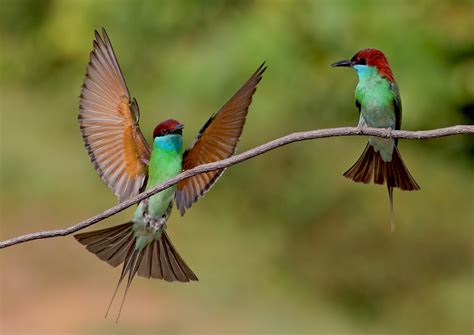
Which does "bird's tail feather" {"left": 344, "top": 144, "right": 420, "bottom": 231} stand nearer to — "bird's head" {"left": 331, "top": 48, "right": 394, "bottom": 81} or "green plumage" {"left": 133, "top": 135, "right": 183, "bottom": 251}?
"bird's head" {"left": 331, "top": 48, "right": 394, "bottom": 81}

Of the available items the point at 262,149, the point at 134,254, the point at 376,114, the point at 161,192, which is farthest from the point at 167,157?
the point at 262,149

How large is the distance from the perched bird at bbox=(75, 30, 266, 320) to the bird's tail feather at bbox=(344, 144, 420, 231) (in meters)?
0.18

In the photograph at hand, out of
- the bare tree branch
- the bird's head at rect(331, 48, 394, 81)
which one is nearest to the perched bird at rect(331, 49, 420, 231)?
the bird's head at rect(331, 48, 394, 81)

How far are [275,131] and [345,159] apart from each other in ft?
1.18

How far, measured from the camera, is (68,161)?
4.66 m

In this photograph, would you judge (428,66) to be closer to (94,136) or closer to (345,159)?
(345,159)

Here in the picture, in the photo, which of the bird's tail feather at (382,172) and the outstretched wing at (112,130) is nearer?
the bird's tail feather at (382,172)

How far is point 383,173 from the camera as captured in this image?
3.67 feet

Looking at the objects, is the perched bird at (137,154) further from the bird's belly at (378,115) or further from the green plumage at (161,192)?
the bird's belly at (378,115)

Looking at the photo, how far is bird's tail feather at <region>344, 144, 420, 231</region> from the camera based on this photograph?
40.7 inches

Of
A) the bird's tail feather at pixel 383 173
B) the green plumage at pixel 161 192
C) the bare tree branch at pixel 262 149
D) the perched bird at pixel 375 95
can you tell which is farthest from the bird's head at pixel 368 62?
the bare tree branch at pixel 262 149

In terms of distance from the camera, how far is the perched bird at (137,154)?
4.02 feet

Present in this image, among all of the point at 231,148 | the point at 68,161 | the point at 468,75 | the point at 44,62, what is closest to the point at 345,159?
the point at 468,75

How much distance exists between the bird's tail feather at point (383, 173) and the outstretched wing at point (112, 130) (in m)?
0.33
